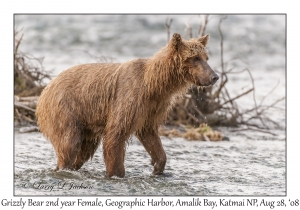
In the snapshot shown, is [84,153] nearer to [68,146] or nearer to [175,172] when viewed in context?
[68,146]

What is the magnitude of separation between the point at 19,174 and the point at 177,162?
2422 millimetres

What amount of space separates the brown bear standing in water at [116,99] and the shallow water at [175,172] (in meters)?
0.32

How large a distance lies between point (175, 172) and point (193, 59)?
1889 millimetres

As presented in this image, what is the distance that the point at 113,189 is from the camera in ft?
27.2

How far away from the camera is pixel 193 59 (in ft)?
26.9

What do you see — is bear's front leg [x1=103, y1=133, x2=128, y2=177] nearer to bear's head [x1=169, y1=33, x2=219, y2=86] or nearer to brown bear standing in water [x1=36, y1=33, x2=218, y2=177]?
brown bear standing in water [x1=36, y1=33, x2=218, y2=177]

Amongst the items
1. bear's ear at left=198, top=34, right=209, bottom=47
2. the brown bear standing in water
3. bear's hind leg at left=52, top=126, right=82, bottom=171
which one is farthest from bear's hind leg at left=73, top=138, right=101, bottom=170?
bear's ear at left=198, top=34, right=209, bottom=47

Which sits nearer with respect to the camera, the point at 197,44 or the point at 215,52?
the point at 197,44

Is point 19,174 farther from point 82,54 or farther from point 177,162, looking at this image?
point 82,54

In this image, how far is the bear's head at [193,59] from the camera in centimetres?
813

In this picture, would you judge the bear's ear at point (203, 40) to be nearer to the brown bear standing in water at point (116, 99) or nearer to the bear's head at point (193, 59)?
the brown bear standing in water at point (116, 99)

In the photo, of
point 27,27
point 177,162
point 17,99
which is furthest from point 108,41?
point 177,162

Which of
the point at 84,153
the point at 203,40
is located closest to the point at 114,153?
the point at 84,153

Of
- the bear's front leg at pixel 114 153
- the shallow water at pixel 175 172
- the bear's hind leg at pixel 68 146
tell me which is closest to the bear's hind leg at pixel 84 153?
the shallow water at pixel 175 172
